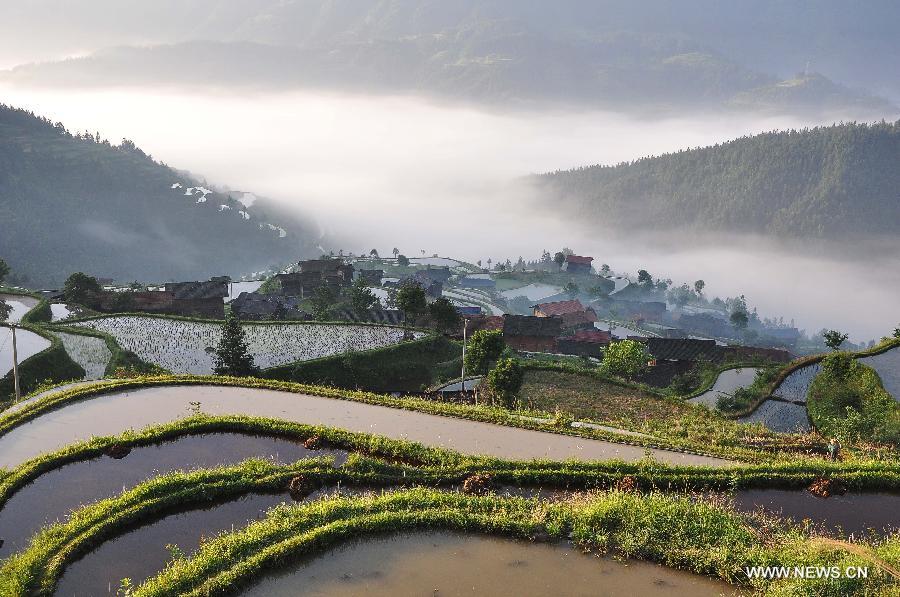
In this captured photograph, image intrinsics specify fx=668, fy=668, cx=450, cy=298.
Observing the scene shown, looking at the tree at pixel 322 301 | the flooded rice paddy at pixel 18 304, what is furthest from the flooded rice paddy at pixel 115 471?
the tree at pixel 322 301

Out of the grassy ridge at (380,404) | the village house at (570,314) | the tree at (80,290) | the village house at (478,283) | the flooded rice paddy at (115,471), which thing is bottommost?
the village house at (570,314)

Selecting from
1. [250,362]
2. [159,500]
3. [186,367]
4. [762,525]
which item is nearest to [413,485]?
[159,500]

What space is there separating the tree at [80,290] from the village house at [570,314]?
59.4 metres

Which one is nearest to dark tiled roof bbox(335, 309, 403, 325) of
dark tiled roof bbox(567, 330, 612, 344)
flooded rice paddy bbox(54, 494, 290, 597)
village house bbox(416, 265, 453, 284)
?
dark tiled roof bbox(567, 330, 612, 344)

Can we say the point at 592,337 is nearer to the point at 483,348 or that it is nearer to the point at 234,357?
the point at 483,348

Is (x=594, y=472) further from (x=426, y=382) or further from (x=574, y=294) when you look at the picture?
(x=574, y=294)

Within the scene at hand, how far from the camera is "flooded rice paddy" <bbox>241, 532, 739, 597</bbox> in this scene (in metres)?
15.1

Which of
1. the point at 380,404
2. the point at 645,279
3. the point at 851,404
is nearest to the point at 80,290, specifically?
the point at 380,404

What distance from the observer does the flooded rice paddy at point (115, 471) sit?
1775 centimetres

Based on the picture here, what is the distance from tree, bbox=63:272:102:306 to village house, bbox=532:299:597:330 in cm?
5936

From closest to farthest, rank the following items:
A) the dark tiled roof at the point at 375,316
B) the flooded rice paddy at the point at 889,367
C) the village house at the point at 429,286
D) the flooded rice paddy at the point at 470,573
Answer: the flooded rice paddy at the point at 470,573
the flooded rice paddy at the point at 889,367
the dark tiled roof at the point at 375,316
the village house at the point at 429,286

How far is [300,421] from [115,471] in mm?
6622

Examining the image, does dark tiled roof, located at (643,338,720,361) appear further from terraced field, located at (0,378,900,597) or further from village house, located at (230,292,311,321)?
terraced field, located at (0,378,900,597)

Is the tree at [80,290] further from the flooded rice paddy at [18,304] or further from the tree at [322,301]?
the tree at [322,301]
